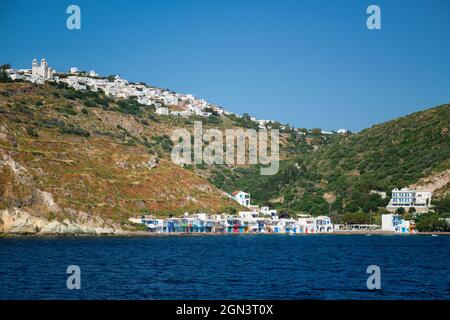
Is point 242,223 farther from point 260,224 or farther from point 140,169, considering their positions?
point 140,169

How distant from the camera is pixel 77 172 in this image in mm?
105250

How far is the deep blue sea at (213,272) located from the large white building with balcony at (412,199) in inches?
2045

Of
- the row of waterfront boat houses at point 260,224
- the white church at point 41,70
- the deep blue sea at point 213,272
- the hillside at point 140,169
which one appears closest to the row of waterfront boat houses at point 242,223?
the row of waterfront boat houses at point 260,224

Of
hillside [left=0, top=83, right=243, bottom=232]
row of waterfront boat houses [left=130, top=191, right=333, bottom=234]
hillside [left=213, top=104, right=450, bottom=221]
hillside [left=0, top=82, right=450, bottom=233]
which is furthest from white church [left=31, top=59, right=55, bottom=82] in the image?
row of waterfront boat houses [left=130, top=191, right=333, bottom=234]

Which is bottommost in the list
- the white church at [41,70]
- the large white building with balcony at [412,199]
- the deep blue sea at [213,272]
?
the deep blue sea at [213,272]

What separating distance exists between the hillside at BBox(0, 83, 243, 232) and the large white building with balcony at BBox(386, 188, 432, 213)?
31.6 meters

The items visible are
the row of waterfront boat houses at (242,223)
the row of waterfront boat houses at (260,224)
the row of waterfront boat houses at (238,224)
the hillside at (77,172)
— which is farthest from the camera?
the row of waterfront boat houses at (260,224)

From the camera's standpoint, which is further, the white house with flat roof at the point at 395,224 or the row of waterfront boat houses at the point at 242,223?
the white house with flat roof at the point at 395,224

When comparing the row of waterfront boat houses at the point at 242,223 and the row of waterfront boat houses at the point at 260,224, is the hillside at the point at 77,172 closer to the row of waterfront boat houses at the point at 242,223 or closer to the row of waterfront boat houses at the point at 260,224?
the row of waterfront boat houses at the point at 242,223

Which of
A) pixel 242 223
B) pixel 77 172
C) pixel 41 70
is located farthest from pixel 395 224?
pixel 41 70

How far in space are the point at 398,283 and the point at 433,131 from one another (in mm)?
114109

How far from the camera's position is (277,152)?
626 feet

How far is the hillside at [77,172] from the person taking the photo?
93188 mm
